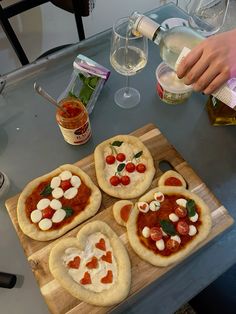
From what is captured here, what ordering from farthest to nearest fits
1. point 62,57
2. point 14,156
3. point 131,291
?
point 62,57 < point 14,156 < point 131,291

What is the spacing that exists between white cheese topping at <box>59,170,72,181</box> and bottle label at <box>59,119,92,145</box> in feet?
0.35

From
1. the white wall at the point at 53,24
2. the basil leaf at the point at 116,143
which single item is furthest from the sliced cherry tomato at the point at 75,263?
the white wall at the point at 53,24

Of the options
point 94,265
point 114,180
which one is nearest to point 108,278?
point 94,265

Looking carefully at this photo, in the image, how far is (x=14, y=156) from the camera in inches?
35.1

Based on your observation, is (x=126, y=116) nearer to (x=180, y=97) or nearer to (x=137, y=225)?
(x=180, y=97)

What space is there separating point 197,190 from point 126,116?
34 centimetres

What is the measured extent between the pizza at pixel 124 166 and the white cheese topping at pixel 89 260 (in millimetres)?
131

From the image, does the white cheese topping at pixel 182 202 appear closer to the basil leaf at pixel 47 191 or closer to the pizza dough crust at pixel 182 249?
the pizza dough crust at pixel 182 249

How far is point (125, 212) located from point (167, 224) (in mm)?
109

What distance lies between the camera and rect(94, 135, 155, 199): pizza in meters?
0.79

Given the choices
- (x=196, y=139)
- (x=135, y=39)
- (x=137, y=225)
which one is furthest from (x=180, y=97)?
(x=137, y=225)

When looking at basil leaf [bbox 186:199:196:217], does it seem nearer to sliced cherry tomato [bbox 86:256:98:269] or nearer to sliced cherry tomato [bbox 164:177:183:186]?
sliced cherry tomato [bbox 164:177:183:186]

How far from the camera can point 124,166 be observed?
831 mm

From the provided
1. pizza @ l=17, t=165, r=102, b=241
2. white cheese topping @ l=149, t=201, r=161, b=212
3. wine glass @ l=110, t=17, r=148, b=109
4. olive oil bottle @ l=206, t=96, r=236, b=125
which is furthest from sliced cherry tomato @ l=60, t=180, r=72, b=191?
olive oil bottle @ l=206, t=96, r=236, b=125
